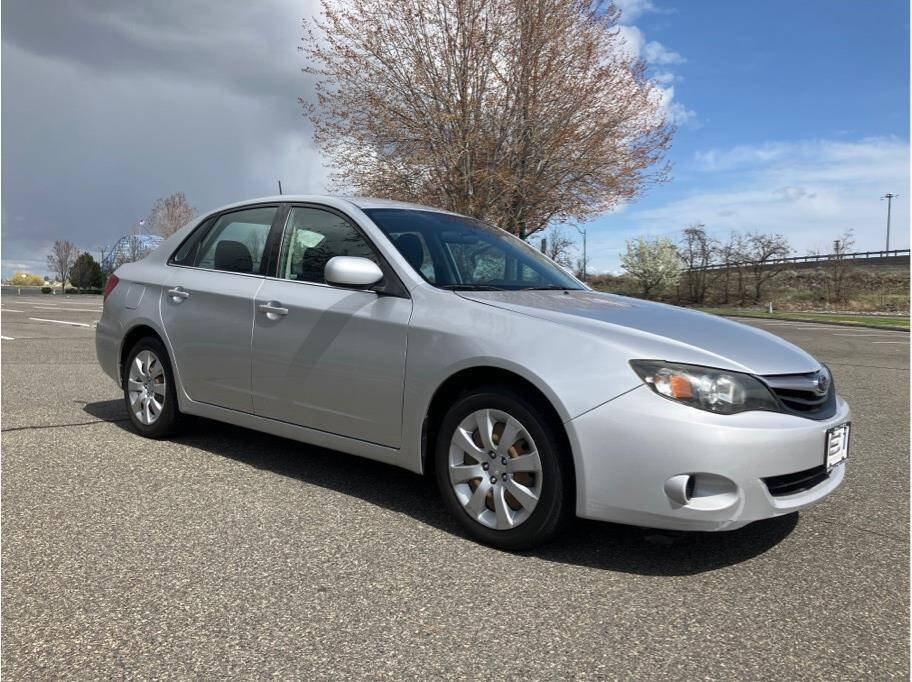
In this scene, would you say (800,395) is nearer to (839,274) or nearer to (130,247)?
(839,274)

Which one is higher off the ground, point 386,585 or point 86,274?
point 86,274

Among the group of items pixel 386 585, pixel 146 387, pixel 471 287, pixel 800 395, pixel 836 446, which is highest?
pixel 471 287

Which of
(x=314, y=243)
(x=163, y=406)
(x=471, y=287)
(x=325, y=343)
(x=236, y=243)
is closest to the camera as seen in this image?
(x=471, y=287)

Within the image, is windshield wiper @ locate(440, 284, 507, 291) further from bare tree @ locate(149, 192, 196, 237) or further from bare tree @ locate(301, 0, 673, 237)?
bare tree @ locate(149, 192, 196, 237)

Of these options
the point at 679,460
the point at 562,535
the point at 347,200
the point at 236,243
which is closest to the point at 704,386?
the point at 679,460

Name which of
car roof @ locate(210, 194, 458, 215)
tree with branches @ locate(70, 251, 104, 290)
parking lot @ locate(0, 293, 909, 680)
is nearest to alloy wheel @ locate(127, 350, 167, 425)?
parking lot @ locate(0, 293, 909, 680)

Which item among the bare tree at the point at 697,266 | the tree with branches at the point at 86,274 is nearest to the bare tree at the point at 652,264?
the bare tree at the point at 697,266

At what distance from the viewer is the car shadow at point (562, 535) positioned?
3.29 meters

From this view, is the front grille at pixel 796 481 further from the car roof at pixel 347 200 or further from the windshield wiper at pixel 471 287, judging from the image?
the car roof at pixel 347 200

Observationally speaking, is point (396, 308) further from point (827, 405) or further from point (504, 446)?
point (827, 405)

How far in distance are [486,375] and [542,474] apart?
0.53 m

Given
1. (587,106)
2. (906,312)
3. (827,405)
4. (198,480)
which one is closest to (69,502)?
(198,480)

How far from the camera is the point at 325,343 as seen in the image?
158 inches

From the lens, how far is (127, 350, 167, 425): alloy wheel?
512 centimetres
